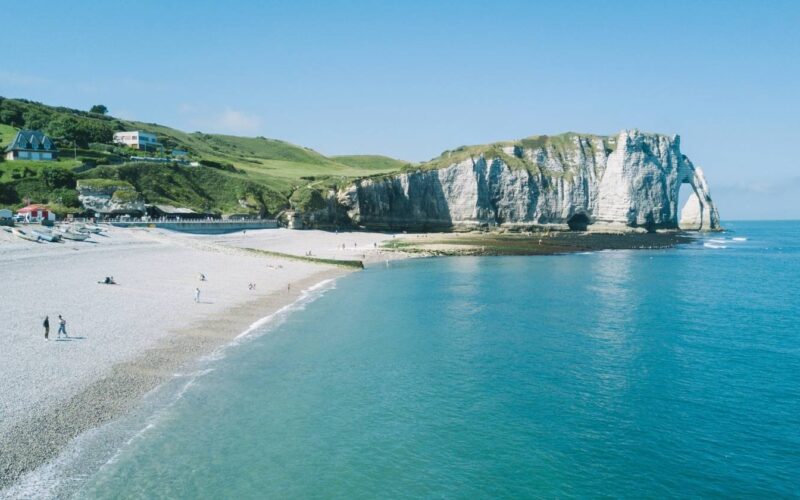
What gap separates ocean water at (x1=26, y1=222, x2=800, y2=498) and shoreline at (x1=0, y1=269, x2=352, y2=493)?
1536 millimetres

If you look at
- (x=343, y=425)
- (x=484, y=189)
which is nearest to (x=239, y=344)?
(x=343, y=425)

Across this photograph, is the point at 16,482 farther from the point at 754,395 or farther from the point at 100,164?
the point at 100,164

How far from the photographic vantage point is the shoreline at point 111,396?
50.3ft

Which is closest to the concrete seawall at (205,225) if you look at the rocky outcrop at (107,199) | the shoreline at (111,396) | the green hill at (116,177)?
the green hill at (116,177)

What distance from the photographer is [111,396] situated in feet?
66.1

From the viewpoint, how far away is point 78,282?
3712 centimetres

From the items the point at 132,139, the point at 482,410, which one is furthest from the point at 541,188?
the point at 482,410

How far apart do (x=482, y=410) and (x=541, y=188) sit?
115 metres

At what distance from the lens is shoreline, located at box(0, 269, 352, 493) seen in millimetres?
15344

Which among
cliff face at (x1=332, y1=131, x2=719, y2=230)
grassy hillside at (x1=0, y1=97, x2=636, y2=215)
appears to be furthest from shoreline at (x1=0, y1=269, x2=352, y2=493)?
cliff face at (x1=332, y1=131, x2=719, y2=230)

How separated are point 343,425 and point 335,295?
27.7m

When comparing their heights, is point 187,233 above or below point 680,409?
above

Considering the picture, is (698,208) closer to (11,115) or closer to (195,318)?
(195,318)

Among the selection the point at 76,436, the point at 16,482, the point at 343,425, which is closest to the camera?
the point at 16,482
